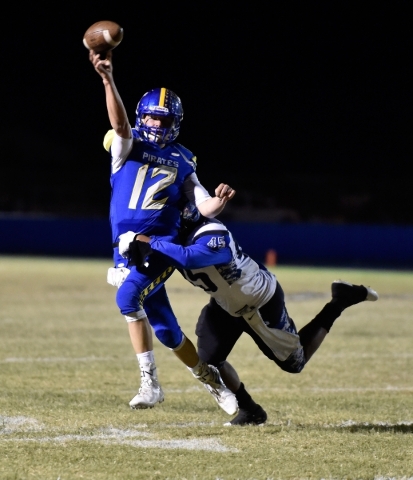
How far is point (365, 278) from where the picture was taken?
1767cm

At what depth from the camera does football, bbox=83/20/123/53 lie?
4.47 m

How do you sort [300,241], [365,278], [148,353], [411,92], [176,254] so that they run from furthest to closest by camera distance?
[411,92] → [300,241] → [365,278] → [148,353] → [176,254]

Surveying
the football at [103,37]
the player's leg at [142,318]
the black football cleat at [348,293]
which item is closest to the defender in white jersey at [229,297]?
the player's leg at [142,318]

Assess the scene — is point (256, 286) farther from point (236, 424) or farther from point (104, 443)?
point (104, 443)

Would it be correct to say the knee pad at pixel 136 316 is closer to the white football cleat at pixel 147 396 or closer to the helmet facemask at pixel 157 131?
the white football cleat at pixel 147 396

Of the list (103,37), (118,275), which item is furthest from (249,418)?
(103,37)

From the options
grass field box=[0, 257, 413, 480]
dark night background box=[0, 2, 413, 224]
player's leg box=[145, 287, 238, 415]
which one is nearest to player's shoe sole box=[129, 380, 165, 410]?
grass field box=[0, 257, 413, 480]

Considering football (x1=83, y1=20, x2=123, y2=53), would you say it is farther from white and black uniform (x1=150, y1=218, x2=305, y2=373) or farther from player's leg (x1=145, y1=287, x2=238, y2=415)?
player's leg (x1=145, y1=287, x2=238, y2=415)

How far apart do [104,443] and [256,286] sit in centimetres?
113

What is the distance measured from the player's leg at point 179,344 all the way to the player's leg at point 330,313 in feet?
2.01

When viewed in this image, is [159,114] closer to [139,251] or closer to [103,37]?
[103,37]

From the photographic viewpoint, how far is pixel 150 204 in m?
4.62

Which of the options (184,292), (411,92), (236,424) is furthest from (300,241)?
(236,424)

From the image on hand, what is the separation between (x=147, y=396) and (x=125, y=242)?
2.75ft
